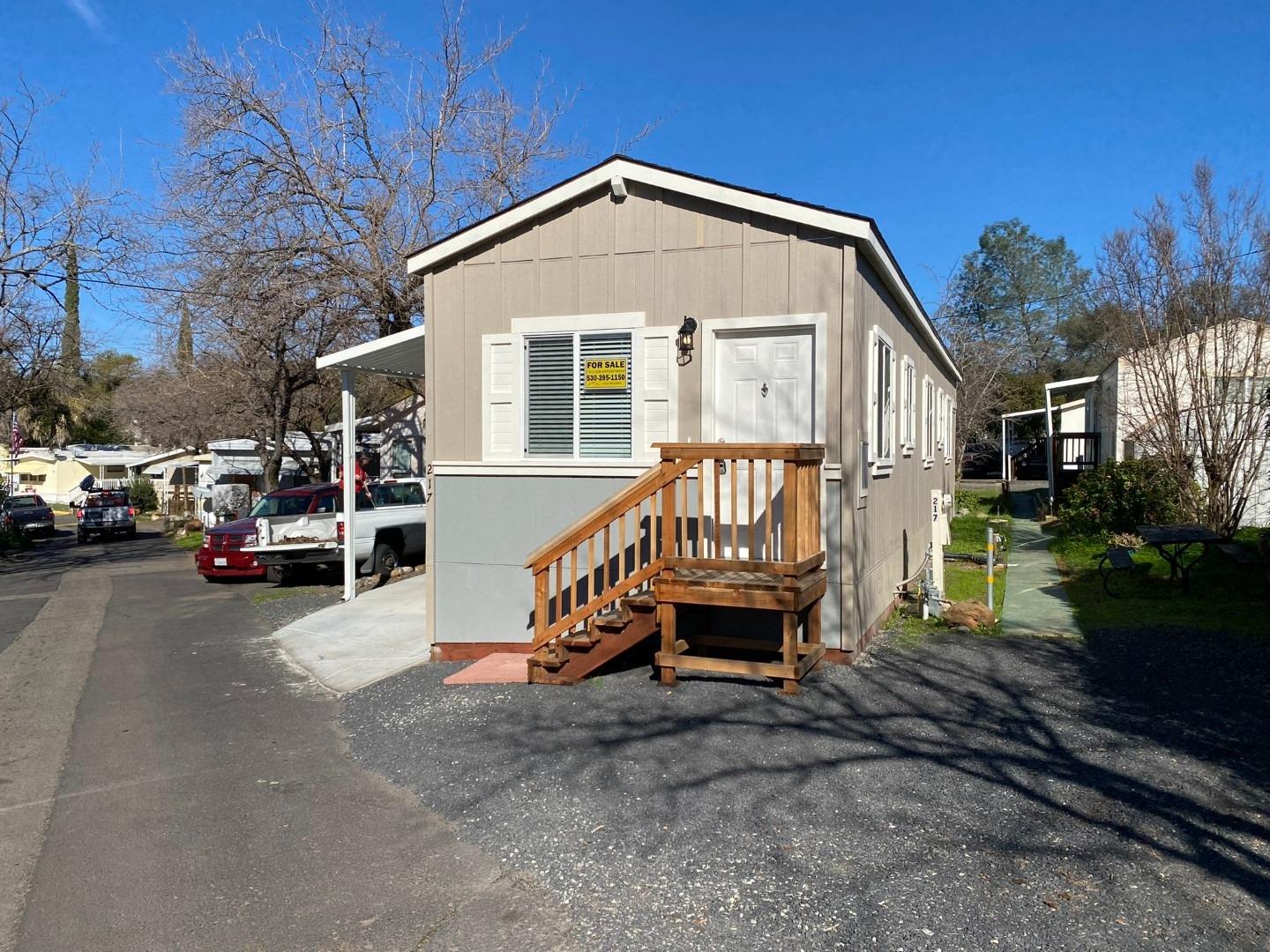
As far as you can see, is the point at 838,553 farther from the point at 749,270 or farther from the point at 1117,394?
the point at 1117,394

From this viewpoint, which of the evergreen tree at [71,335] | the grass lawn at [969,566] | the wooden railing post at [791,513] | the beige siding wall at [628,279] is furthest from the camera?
the evergreen tree at [71,335]

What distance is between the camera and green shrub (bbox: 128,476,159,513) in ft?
133

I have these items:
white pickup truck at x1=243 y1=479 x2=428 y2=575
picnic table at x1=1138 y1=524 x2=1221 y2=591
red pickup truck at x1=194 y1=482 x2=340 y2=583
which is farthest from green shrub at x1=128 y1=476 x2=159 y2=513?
picnic table at x1=1138 y1=524 x2=1221 y2=591

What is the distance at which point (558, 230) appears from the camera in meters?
8.06

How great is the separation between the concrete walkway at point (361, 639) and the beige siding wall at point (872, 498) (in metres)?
4.15

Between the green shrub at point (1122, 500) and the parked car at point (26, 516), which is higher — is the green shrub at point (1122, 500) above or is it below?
above

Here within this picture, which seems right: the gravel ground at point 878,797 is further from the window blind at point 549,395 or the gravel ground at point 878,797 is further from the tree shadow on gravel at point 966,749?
the window blind at point 549,395

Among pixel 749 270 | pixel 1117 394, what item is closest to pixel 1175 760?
pixel 749 270

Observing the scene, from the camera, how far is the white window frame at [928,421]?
13023 mm

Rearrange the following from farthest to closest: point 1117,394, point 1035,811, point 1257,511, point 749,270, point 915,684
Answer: point 1117,394, point 1257,511, point 749,270, point 915,684, point 1035,811

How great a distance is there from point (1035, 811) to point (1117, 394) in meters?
14.6

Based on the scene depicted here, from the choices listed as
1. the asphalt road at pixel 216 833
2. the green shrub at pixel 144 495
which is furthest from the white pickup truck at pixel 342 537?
the green shrub at pixel 144 495

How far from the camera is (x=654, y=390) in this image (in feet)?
25.5

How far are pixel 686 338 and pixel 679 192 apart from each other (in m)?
1.24
